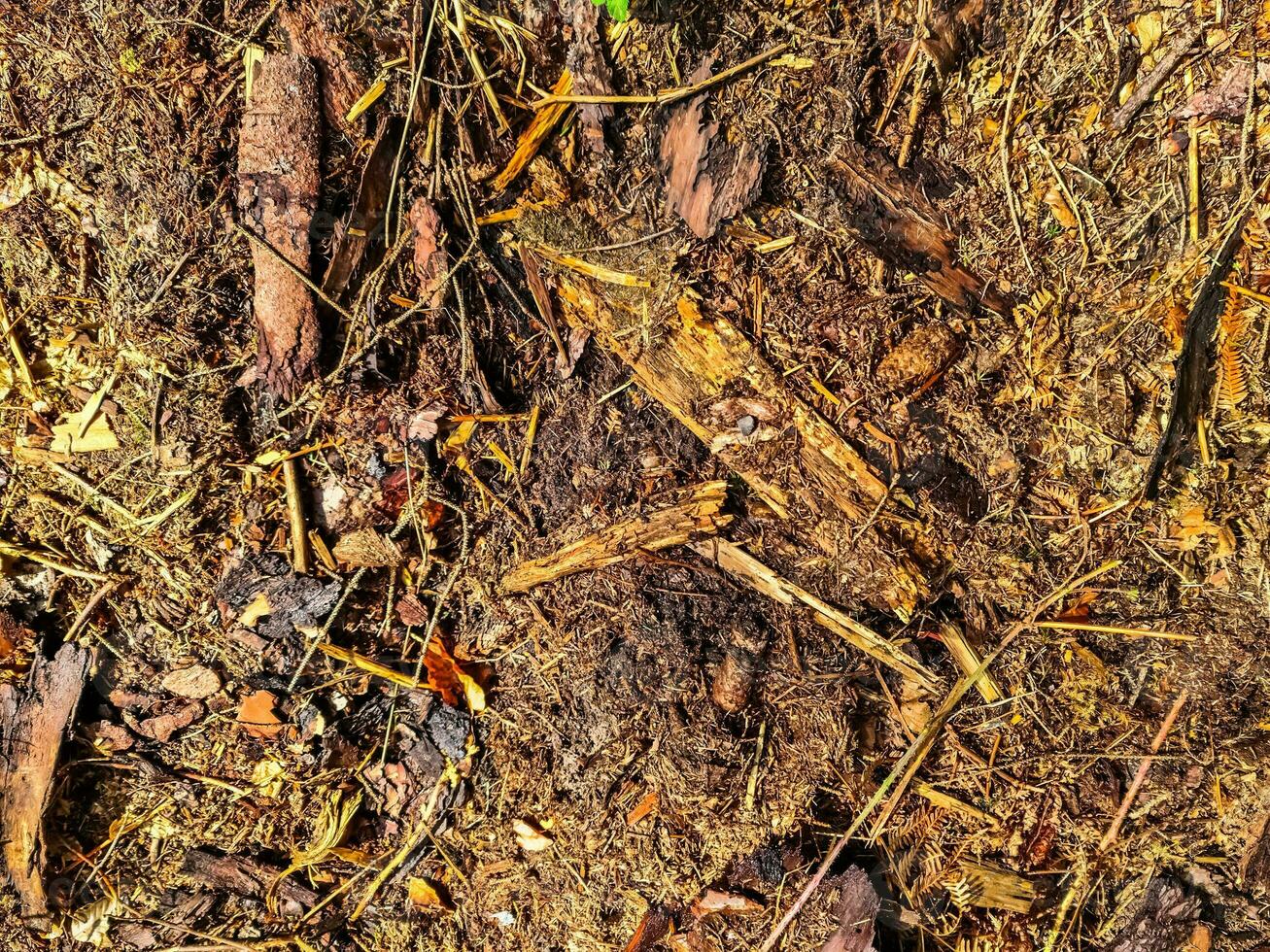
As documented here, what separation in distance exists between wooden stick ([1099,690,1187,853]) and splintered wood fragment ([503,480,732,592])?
4.87 ft

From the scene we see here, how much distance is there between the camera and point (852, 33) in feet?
6.73

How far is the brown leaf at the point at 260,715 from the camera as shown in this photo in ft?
7.23

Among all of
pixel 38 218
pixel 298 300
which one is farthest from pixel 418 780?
pixel 38 218

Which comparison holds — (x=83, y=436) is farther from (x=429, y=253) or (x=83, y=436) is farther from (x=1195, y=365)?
(x=1195, y=365)

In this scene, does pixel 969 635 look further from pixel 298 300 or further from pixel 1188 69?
pixel 298 300

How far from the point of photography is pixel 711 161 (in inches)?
80.6

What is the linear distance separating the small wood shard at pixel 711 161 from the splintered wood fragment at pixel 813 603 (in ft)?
3.26

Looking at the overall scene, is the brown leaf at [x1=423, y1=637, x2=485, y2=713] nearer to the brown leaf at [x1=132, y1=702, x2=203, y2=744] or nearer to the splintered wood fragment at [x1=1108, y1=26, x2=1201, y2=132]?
the brown leaf at [x1=132, y1=702, x2=203, y2=744]

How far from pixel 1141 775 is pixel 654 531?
66.1 inches

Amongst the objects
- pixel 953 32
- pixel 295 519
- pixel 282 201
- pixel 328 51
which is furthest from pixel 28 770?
pixel 953 32

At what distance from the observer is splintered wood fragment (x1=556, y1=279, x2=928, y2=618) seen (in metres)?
2.08

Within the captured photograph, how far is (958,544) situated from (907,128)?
Answer: 126cm

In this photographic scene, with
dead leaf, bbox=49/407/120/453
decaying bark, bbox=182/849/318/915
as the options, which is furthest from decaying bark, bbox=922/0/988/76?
→ decaying bark, bbox=182/849/318/915

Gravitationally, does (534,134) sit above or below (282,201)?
above
